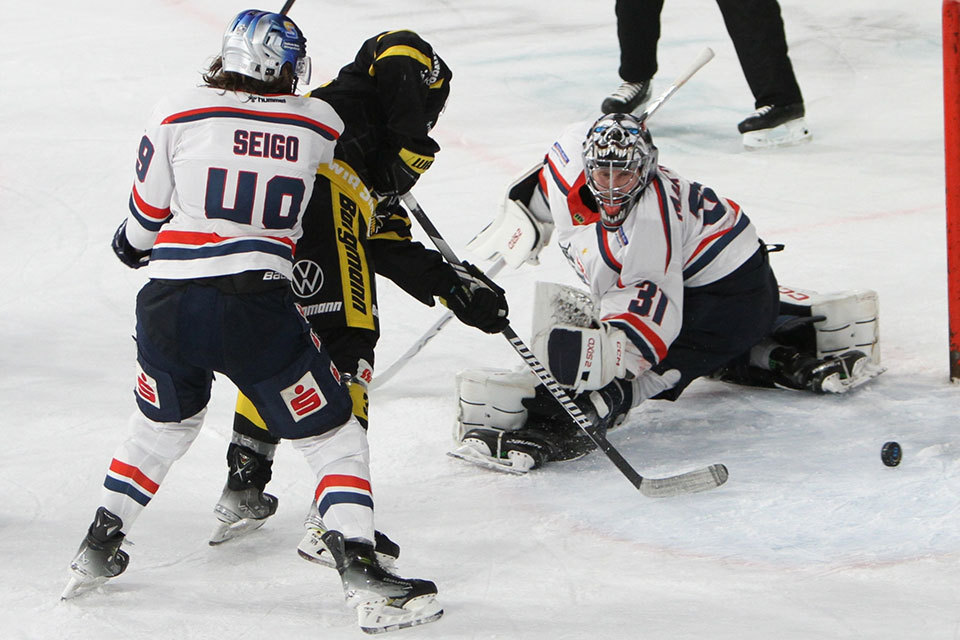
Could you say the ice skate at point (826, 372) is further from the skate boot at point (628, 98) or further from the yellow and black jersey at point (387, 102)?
the skate boot at point (628, 98)

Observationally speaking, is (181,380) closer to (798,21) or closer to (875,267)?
(875,267)

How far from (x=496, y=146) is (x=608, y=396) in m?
3.01

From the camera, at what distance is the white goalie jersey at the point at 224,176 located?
95.5 inches

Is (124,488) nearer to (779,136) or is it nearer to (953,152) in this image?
(953,152)

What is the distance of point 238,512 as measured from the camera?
2.98 meters

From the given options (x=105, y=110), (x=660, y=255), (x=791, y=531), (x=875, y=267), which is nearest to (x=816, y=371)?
(x=660, y=255)

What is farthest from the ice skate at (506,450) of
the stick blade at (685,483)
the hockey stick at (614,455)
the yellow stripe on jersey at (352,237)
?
the yellow stripe on jersey at (352,237)

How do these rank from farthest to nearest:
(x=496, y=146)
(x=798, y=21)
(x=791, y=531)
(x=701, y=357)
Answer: (x=798, y=21) < (x=496, y=146) < (x=701, y=357) < (x=791, y=531)

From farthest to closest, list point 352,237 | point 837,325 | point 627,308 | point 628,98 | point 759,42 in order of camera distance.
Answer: point 628,98
point 759,42
point 837,325
point 627,308
point 352,237

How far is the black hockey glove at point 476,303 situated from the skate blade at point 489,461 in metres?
0.42

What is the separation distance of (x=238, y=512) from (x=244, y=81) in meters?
1.06

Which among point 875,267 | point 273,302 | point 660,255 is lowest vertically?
point 875,267

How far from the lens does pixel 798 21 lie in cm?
802

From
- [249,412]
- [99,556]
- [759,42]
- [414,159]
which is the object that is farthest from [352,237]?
[759,42]
